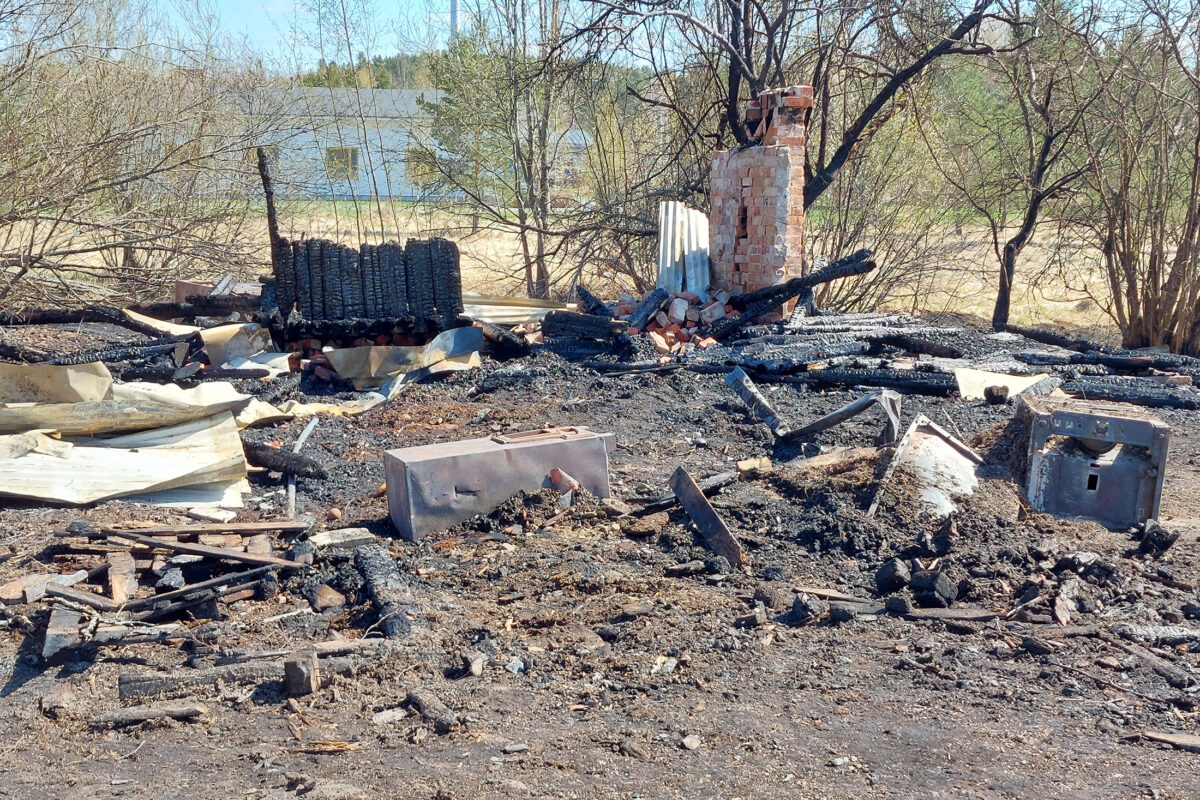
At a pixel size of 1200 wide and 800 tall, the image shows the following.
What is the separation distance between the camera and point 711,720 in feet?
11.0

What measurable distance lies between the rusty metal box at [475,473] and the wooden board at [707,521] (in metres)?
0.53

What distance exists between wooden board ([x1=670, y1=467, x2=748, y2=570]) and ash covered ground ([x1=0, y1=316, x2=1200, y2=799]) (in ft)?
0.26

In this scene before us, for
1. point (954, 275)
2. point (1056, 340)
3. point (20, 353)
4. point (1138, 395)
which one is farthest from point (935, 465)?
point (954, 275)

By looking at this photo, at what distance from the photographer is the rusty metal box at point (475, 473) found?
16.9 ft

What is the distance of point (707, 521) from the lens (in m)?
5.06

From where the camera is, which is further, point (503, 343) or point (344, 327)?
point (503, 343)

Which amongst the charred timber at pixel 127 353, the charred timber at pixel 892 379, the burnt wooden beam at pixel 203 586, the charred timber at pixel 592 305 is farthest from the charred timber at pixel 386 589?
the charred timber at pixel 592 305

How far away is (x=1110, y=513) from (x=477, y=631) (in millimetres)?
3640

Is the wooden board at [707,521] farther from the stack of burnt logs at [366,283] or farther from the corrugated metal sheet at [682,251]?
the corrugated metal sheet at [682,251]

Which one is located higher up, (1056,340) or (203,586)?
(1056,340)

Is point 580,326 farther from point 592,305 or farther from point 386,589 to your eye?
point 386,589

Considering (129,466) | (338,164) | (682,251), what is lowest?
(129,466)

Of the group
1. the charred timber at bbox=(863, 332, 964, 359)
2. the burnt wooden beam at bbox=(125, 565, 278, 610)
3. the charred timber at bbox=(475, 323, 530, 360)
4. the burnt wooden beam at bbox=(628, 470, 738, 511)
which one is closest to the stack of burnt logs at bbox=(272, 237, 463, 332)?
the charred timber at bbox=(475, 323, 530, 360)

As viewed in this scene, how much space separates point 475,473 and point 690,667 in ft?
6.61
